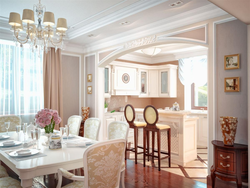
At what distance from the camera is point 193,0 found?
9.56 feet

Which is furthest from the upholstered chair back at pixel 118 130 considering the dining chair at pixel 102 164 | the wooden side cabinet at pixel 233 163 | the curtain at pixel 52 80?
the curtain at pixel 52 80

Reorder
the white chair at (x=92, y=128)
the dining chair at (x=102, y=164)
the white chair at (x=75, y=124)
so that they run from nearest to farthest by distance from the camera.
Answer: the dining chair at (x=102, y=164) < the white chair at (x=92, y=128) < the white chair at (x=75, y=124)

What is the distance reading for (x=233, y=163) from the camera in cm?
254

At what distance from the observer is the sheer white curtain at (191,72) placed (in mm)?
6156

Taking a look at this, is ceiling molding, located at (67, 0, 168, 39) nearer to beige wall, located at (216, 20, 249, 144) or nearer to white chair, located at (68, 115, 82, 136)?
beige wall, located at (216, 20, 249, 144)

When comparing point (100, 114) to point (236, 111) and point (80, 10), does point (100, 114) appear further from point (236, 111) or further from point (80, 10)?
point (236, 111)

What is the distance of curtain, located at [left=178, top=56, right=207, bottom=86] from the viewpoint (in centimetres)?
615

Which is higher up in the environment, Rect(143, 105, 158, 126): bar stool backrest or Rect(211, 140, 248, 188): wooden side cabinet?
Rect(143, 105, 158, 126): bar stool backrest

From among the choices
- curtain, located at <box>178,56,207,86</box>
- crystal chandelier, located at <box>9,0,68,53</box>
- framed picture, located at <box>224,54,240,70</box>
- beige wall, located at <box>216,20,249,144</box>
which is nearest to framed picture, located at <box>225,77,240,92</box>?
beige wall, located at <box>216,20,249,144</box>

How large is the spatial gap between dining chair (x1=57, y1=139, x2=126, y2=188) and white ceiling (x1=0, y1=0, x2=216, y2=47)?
2.23 meters

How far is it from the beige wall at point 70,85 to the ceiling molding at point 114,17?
0.75m

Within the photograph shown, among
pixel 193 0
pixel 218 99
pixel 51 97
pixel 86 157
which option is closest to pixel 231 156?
pixel 218 99

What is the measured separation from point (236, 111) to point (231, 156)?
617 mm

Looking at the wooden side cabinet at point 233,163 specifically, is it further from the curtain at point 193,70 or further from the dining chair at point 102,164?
the curtain at point 193,70
